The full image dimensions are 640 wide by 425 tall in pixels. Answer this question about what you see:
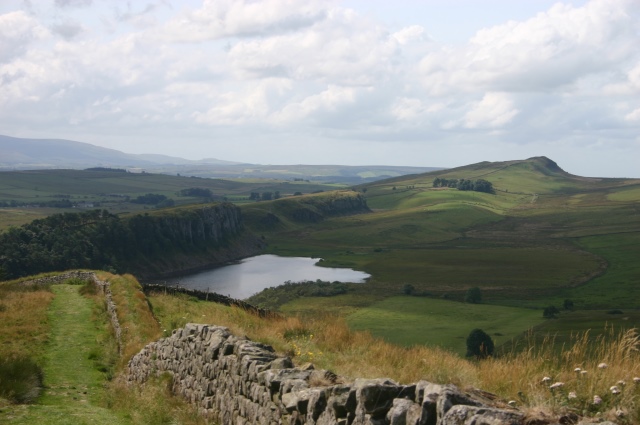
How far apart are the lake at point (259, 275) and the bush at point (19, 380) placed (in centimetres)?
8388

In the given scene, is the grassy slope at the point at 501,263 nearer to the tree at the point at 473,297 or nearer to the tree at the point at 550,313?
the tree at the point at 473,297

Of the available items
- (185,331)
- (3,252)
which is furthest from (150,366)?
(3,252)

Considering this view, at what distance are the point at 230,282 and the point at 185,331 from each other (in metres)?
106

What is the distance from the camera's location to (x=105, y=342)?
22.7 m

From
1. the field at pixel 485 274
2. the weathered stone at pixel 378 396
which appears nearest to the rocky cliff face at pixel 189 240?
the field at pixel 485 274

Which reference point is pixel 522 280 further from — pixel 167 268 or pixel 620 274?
pixel 167 268

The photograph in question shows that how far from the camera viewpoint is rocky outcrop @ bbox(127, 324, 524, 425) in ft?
23.3

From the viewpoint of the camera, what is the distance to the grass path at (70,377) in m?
13.6

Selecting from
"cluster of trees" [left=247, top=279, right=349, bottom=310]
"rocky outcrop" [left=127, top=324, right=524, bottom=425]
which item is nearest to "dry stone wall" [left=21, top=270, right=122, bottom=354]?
"rocky outcrop" [left=127, top=324, right=524, bottom=425]

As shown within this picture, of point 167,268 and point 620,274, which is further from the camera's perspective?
point 167,268

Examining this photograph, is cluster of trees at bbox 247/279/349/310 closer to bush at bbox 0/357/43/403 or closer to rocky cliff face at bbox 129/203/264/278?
rocky cliff face at bbox 129/203/264/278

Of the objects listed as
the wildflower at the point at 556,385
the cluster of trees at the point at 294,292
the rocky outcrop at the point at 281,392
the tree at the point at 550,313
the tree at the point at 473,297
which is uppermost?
the wildflower at the point at 556,385

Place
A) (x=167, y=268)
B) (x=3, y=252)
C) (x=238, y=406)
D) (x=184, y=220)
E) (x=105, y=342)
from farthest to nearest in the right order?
1. (x=184, y=220)
2. (x=167, y=268)
3. (x=3, y=252)
4. (x=105, y=342)
5. (x=238, y=406)

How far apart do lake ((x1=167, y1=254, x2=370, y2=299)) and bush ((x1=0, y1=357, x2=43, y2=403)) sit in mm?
83882
